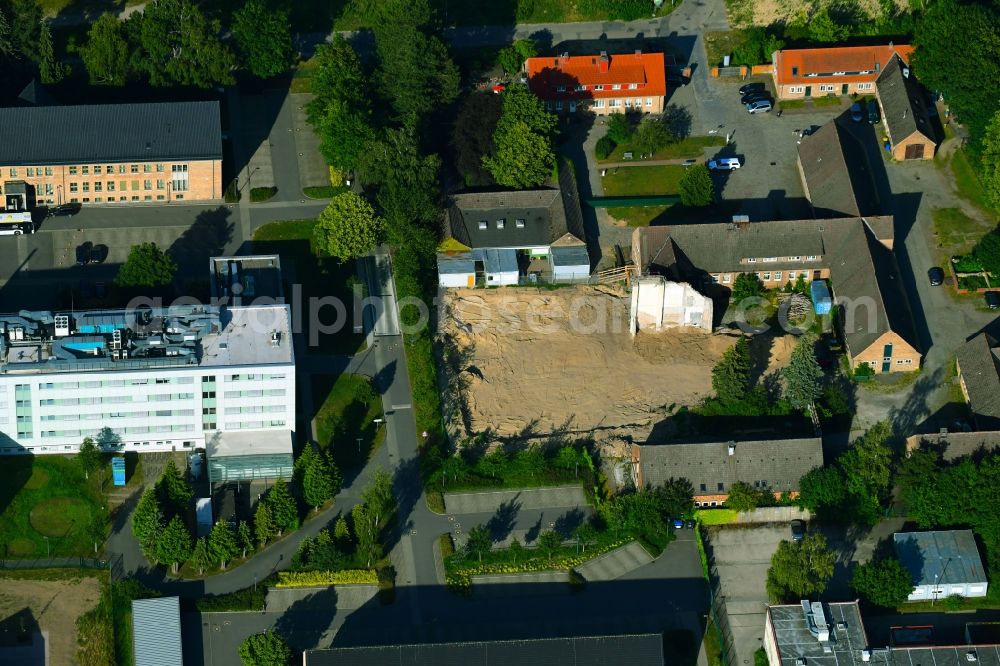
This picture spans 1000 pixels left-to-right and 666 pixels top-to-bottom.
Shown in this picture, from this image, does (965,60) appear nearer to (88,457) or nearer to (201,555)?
(201,555)

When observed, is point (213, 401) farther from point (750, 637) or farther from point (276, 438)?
point (750, 637)

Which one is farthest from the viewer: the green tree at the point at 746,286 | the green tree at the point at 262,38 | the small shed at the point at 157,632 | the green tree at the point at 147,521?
the green tree at the point at 262,38

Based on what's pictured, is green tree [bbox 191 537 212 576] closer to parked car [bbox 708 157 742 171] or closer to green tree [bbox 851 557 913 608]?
green tree [bbox 851 557 913 608]

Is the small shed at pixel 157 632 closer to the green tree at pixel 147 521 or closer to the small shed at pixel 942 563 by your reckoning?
the green tree at pixel 147 521

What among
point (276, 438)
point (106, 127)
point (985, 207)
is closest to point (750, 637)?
point (276, 438)

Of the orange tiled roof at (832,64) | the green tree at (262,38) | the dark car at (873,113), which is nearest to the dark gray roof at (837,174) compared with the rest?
the dark car at (873,113)

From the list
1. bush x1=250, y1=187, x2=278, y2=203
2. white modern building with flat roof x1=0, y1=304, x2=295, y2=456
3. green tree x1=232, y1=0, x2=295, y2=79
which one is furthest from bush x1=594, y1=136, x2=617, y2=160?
white modern building with flat roof x1=0, y1=304, x2=295, y2=456
